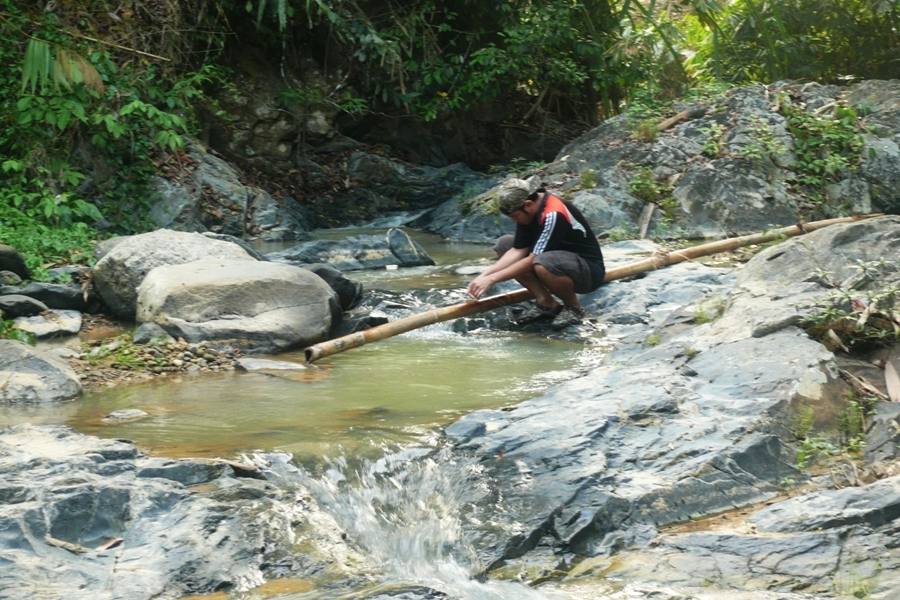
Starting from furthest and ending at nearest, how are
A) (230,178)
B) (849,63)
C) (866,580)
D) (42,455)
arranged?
(849,63) < (230,178) < (42,455) < (866,580)

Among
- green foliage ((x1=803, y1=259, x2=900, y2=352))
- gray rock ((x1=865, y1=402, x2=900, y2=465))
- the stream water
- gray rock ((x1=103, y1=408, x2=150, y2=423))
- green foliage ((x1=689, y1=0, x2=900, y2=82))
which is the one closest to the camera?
the stream water

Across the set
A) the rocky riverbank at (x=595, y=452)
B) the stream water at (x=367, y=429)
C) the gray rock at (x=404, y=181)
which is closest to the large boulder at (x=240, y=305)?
the rocky riverbank at (x=595, y=452)

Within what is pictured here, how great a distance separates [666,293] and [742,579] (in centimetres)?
449

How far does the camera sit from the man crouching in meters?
7.48

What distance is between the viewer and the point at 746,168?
1146 cm

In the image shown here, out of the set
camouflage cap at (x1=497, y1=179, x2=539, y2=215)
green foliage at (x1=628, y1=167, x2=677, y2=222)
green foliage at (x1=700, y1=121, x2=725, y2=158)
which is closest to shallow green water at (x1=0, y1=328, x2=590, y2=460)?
camouflage cap at (x1=497, y1=179, x2=539, y2=215)

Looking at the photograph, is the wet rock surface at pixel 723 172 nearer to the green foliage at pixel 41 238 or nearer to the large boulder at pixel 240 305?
the large boulder at pixel 240 305

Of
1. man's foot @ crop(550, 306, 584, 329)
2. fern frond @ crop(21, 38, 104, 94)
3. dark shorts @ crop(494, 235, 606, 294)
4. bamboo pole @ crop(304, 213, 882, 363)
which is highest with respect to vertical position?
fern frond @ crop(21, 38, 104, 94)

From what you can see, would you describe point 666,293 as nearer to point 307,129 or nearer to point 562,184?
point 562,184

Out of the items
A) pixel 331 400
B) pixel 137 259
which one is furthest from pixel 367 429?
pixel 137 259

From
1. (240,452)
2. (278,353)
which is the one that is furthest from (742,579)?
(278,353)

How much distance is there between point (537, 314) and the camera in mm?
7898

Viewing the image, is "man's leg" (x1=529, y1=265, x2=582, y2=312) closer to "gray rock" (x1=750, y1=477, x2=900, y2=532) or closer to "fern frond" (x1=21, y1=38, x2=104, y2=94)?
"fern frond" (x1=21, y1=38, x2=104, y2=94)

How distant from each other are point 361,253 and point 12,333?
4.01 metres
